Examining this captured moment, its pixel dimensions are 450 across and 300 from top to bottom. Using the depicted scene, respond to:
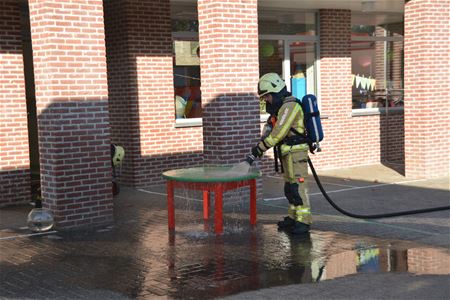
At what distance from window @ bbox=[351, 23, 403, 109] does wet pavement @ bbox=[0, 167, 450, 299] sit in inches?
218

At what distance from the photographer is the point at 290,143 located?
7.89 m

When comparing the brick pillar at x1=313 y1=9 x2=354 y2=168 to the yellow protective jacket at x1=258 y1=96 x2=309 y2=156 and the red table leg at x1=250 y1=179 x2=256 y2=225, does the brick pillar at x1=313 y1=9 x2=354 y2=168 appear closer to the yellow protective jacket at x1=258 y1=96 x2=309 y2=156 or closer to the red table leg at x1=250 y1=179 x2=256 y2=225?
the red table leg at x1=250 y1=179 x2=256 y2=225

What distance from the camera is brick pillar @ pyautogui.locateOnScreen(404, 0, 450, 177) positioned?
12273 mm

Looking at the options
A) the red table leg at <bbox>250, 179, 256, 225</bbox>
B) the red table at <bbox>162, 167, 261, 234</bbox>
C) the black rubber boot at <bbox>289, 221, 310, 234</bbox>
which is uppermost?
the red table at <bbox>162, 167, 261, 234</bbox>

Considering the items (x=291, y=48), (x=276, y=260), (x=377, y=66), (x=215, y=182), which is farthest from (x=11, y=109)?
(x=377, y=66)

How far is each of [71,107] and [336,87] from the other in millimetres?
7531

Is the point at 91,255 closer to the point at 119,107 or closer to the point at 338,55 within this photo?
the point at 119,107

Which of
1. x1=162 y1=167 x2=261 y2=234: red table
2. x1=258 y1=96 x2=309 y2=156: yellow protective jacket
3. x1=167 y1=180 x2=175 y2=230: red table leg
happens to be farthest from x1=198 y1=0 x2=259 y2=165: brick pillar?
x1=258 y1=96 x2=309 y2=156: yellow protective jacket

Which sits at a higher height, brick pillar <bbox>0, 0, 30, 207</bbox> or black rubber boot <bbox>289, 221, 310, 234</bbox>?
brick pillar <bbox>0, 0, 30, 207</bbox>

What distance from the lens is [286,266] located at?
6.57m

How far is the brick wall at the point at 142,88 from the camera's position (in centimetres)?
1199

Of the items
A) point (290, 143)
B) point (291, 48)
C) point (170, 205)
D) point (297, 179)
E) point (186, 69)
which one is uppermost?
point (291, 48)

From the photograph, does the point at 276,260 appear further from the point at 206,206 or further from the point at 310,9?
the point at 310,9

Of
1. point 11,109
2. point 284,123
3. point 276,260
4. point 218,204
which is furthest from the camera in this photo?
point 11,109
